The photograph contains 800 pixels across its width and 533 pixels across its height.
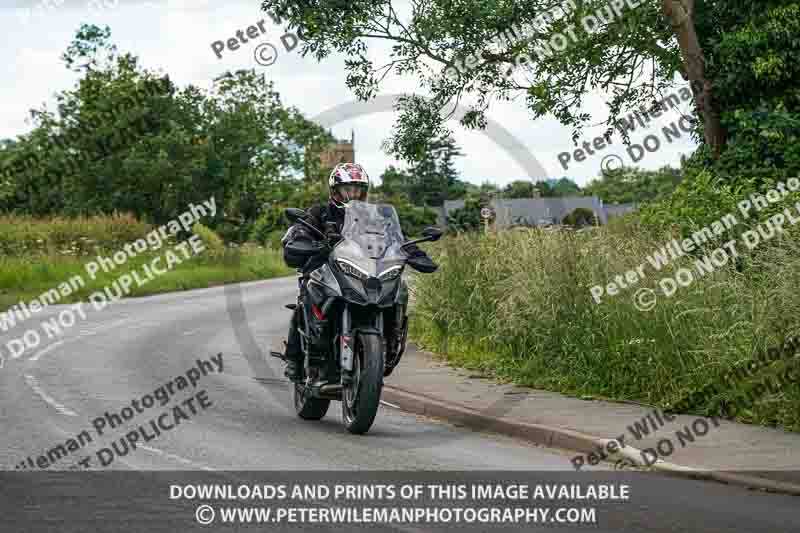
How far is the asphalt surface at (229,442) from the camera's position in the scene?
734 centimetres

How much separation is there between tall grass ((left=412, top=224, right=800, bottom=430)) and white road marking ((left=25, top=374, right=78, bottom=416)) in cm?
493

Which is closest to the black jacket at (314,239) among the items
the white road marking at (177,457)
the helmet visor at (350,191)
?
the helmet visor at (350,191)

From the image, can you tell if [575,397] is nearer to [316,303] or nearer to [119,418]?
[316,303]

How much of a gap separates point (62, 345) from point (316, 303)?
9.92 meters

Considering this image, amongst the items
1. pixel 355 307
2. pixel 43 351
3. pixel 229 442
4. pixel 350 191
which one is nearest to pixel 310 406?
pixel 229 442

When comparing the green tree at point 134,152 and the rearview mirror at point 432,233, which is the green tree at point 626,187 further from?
the rearview mirror at point 432,233

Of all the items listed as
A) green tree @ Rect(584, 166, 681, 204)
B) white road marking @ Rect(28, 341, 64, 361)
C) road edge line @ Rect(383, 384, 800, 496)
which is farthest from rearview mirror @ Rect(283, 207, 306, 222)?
green tree @ Rect(584, 166, 681, 204)

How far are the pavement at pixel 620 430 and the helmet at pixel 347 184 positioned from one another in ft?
7.61

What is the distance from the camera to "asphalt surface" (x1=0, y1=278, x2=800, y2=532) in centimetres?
734

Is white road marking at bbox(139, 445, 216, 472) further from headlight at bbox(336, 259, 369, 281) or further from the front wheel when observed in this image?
headlight at bbox(336, 259, 369, 281)

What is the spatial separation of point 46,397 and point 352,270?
4755 mm

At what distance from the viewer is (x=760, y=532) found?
679cm

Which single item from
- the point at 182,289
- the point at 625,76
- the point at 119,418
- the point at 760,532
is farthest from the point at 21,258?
the point at 760,532

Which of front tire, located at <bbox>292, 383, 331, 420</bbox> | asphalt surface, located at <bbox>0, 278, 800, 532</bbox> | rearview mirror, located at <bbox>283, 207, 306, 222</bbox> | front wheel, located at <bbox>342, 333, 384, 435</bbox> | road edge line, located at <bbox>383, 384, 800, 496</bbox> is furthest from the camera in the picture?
front tire, located at <bbox>292, 383, 331, 420</bbox>
